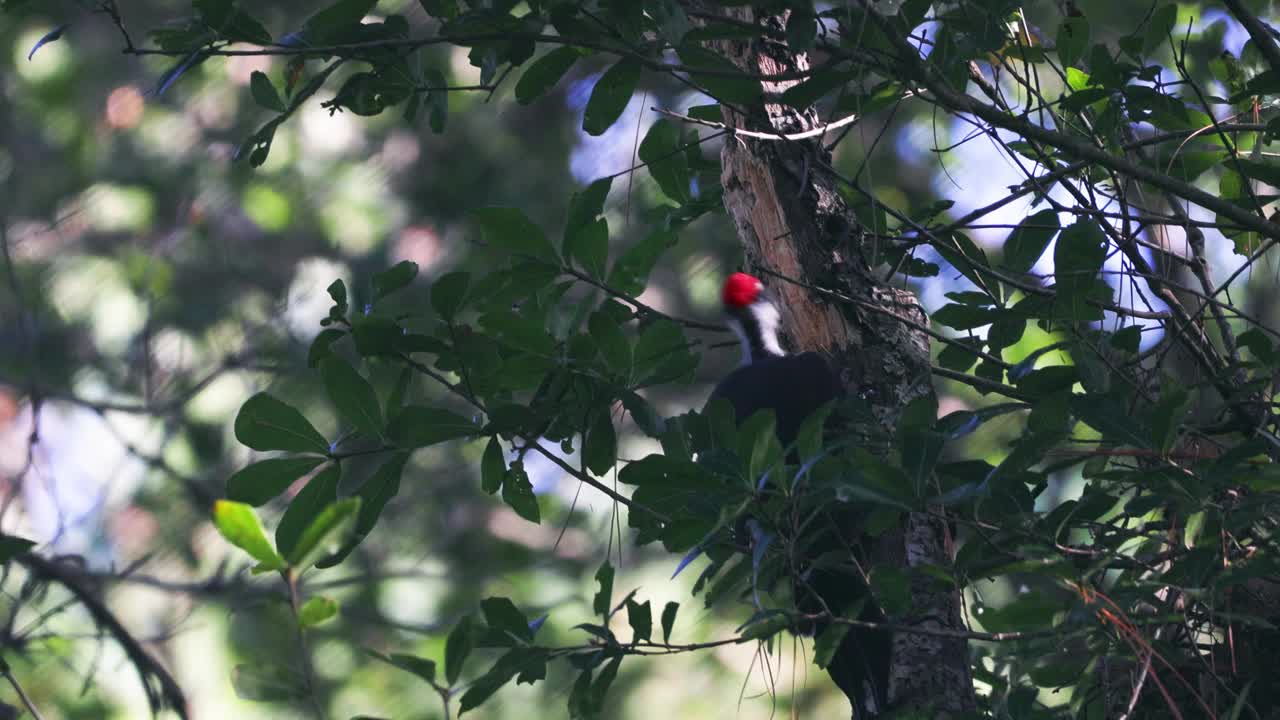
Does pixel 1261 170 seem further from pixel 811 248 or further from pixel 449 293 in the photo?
pixel 449 293

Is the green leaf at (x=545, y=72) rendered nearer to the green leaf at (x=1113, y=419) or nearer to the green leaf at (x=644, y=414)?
the green leaf at (x=644, y=414)

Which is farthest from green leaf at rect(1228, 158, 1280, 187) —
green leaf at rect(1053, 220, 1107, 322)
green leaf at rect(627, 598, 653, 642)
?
green leaf at rect(627, 598, 653, 642)

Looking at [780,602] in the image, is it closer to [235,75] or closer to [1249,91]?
[1249,91]

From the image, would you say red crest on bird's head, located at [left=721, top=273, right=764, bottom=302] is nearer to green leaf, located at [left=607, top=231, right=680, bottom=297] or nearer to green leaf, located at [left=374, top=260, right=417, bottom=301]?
green leaf, located at [left=607, top=231, right=680, bottom=297]

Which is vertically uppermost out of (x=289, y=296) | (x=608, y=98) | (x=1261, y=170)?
(x=1261, y=170)

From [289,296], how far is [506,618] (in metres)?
3.39

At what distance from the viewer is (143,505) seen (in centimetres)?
462

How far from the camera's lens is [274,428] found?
1.62m

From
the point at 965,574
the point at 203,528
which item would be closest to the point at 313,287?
the point at 203,528

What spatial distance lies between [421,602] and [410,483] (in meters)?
0.78

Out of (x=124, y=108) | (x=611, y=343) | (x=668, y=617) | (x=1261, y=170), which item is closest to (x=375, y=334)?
(x=611, y=343)

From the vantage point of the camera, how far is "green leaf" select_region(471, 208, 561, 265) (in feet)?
5.76

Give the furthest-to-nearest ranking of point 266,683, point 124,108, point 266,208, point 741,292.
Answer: point 266,208
point 124,108
point 741,292
point 266,683

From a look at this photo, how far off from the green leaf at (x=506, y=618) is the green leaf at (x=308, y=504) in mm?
258
